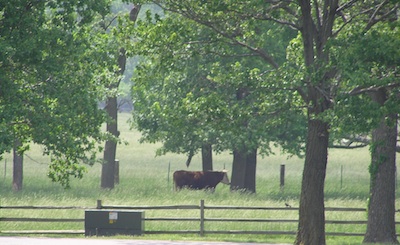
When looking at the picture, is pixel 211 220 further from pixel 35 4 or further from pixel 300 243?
pixel 35 4

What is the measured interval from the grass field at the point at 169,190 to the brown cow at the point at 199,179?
0.67m

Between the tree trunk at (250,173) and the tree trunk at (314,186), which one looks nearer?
the tree trunk at (314,186)

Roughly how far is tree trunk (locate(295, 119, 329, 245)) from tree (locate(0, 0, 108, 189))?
274 inches

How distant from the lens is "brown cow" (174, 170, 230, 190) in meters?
51.8

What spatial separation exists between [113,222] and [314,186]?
7.96m

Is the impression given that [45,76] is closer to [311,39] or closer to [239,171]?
[311,39]

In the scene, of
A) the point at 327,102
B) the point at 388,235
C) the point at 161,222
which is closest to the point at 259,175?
the point at 161,222

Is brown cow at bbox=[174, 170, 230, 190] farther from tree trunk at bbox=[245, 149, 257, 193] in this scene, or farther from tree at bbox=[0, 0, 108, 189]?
tree at bbox=[0, 0, 108, 189]

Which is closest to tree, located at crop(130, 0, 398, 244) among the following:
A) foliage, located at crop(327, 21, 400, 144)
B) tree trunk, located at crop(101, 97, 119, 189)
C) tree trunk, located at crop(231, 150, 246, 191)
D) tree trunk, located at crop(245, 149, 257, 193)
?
foliage, located at crop(327, 21, 400, 144)

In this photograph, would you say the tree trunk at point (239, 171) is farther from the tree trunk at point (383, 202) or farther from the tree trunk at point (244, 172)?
the tree trunk at point (383, 202)

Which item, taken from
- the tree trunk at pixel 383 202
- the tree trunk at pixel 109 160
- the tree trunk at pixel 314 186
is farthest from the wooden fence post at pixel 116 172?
the tree trunk at pixel 314 186

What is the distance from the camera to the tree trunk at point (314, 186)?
25.5 m

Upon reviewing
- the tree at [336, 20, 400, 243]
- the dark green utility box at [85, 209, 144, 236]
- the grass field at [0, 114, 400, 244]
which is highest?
the tree at [336, 20, 400, 243]

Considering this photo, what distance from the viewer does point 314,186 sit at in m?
25.8
